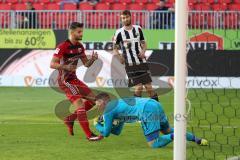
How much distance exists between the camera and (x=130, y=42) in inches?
584

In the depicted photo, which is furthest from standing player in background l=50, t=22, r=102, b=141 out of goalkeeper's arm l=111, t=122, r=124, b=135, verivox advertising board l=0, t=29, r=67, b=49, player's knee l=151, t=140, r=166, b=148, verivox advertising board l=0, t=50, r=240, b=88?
verivox advertising board l=0, t=29, r=67, b=49

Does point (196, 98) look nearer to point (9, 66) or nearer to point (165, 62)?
point (165, 62)

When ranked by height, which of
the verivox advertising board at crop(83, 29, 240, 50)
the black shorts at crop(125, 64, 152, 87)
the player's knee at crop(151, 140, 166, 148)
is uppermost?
the verivox advertising board at crop(83, 29, 240, 50)

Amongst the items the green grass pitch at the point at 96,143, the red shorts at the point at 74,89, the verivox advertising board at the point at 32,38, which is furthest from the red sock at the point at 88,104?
the verivox advertising board at the point at 32,38

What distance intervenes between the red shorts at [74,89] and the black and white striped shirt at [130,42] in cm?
269

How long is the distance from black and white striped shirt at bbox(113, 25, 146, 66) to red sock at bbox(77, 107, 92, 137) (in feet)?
10.2

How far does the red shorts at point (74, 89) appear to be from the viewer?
39.7ft

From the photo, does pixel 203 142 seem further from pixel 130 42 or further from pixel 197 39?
pixel 197 39

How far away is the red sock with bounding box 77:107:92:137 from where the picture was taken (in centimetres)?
1159

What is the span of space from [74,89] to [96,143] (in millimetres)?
1252

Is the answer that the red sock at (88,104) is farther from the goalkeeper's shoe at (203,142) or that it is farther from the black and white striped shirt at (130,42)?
the black and white striped shirt at (130,42)

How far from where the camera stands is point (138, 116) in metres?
10.9

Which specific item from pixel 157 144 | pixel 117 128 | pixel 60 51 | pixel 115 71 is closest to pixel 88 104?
pixel 60 51

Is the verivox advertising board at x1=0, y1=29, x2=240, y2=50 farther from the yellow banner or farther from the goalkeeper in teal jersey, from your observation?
the goalkeeper in teal jersey
